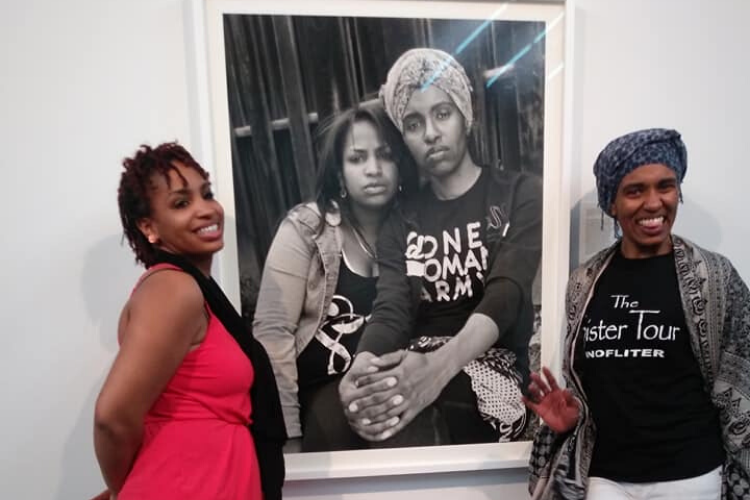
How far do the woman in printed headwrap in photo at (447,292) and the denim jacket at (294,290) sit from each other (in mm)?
123

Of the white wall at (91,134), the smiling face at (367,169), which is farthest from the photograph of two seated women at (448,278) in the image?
the white wall at (91,134)

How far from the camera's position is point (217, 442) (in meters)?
0.86

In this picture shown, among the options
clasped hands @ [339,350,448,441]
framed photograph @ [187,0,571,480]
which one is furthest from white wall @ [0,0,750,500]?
clasped hands @ [339,350,448,441]

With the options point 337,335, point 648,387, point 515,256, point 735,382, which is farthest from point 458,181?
point 735,382

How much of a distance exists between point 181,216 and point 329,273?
1.38ft

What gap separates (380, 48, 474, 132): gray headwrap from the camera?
1.19 m

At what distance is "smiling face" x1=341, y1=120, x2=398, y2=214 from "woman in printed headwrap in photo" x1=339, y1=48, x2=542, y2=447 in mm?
57

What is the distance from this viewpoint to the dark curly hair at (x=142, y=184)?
86cm

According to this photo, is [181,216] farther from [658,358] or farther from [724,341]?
[724,341]

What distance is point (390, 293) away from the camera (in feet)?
4.02

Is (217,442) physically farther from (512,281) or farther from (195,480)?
(512,281)

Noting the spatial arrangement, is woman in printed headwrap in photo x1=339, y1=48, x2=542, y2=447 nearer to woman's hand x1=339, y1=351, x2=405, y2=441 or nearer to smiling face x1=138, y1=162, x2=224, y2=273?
woman's hand x1=339, y1=351, x2=405, y2=441

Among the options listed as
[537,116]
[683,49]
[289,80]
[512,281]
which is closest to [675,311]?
[512,281]

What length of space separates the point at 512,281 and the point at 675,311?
36 centimetres
